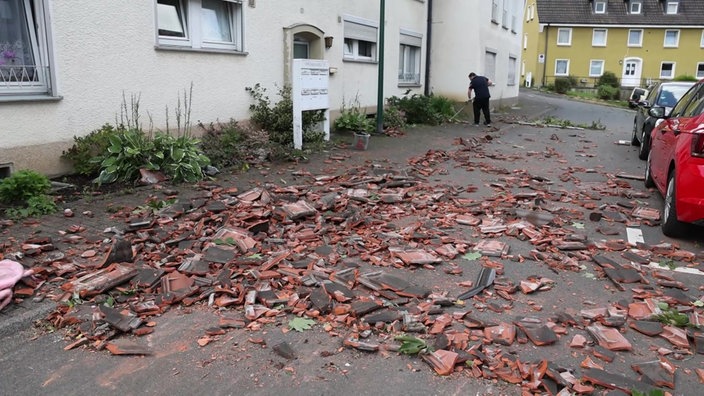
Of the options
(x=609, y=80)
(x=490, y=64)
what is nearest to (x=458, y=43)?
(x=490, y=64)

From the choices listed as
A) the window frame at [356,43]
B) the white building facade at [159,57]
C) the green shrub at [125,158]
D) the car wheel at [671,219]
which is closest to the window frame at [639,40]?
the white building facade at [159,57]

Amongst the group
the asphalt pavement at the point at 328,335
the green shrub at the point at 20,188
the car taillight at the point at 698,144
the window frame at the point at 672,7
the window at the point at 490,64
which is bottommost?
the asphalt pavement at the point at 328,335

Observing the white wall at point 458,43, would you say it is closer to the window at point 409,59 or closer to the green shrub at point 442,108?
the window at point 409,59

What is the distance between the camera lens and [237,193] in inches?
307

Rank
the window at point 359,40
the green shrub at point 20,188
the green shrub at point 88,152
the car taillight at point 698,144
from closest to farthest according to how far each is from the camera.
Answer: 1. the car taillight at point 698,144
2. the green shrub at point 20,188
3. the green shrub at point 88,152
4. the window at point 359,40

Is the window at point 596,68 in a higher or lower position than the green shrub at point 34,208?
higher

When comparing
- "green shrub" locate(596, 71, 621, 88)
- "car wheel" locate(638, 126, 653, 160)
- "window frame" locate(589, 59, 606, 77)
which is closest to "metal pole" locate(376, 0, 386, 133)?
"car wheel" locate(638, 126, 653, 160)

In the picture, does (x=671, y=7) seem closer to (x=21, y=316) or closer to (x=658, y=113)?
(x=658, y=113)

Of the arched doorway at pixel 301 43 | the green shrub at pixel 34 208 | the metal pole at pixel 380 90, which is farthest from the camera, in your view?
the metal pole at pixel 380 90

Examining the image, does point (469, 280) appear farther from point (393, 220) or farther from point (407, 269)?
point (393, 220)

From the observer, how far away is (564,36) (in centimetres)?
5528

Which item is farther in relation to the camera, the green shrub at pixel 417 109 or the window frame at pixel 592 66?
the window frame at pixel 592 66

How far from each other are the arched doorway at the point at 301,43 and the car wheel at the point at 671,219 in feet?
27.7

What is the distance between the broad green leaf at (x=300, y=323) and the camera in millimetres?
4039
